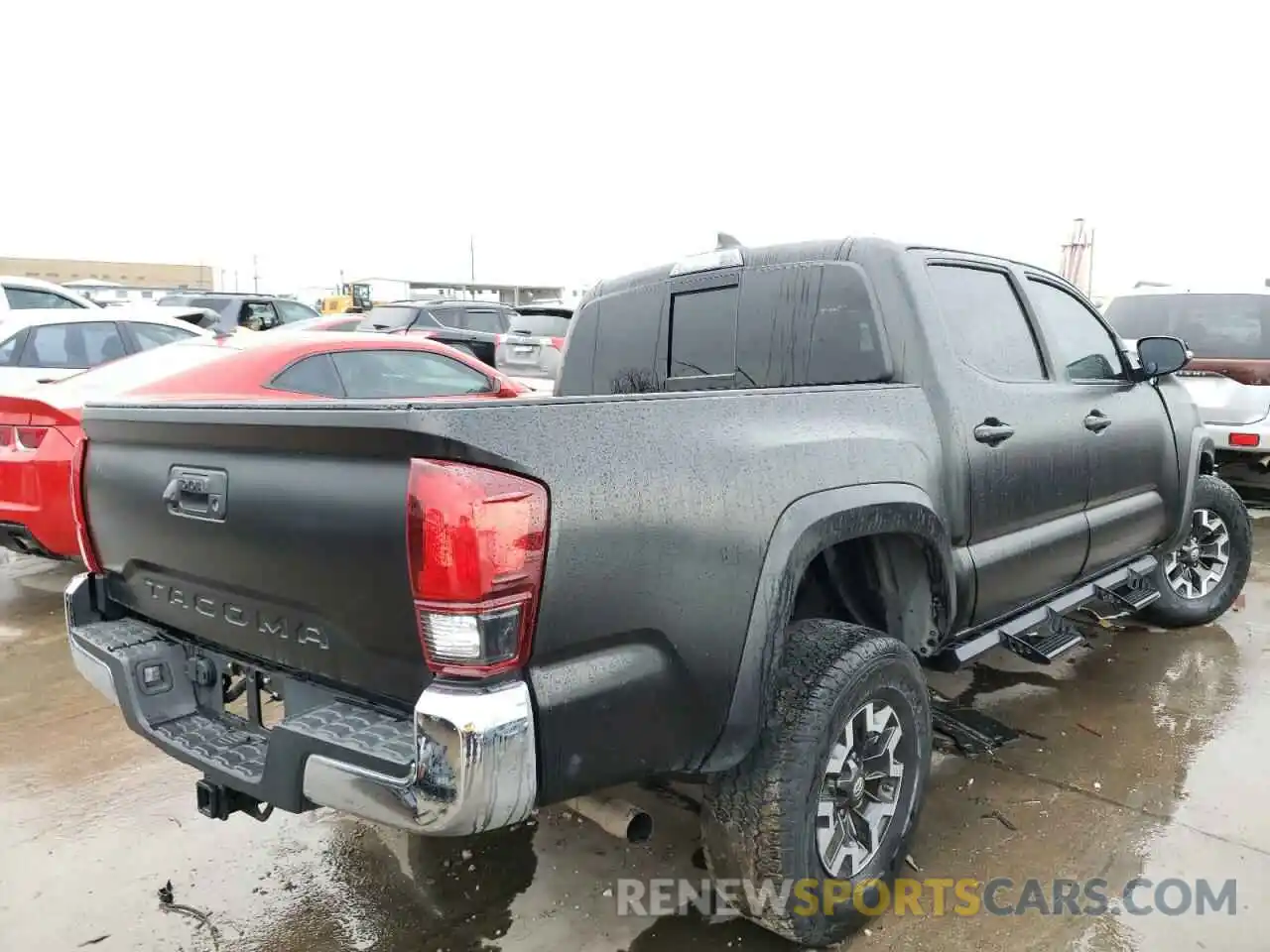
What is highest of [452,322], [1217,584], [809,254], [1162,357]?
[809,254]

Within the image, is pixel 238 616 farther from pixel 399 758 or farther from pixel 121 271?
pixel 121 271

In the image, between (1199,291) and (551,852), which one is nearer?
(551,852)

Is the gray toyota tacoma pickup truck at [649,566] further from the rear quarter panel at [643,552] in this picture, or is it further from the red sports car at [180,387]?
the red sports car at [180,387]

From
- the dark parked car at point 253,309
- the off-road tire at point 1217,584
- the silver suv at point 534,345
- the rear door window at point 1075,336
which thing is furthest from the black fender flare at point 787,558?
the dark parked car at point 253,309

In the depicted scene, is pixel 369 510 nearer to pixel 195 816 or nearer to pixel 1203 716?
pixel 195 816

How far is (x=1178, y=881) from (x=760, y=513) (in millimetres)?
1861

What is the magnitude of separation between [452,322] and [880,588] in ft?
42.1

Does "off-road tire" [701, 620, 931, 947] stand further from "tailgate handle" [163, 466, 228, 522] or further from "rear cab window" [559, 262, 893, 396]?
"tailgate handle" [163, 466, 228, 522]

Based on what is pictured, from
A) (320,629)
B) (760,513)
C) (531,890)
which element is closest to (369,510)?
(320,629)

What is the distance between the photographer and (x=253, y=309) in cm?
1627

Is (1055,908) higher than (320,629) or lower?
lower

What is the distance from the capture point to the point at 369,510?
1854 mm

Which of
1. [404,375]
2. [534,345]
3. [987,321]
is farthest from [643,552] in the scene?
[534,345]

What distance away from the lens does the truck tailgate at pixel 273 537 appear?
1856 millimetres
